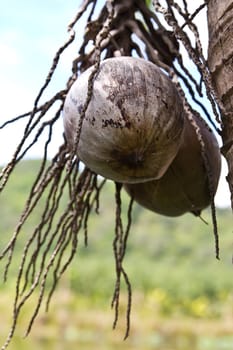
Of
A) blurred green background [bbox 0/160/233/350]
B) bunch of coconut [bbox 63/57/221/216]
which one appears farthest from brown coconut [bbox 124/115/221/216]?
blurred green background [bbox 0/160/233/350]

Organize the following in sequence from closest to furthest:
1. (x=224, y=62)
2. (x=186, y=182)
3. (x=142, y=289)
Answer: (x=224, y=62) → (x=186, y=182) → (x=142, y=289)

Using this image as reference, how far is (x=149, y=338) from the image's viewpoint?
35.2 feet

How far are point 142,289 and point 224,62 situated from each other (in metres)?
12.4

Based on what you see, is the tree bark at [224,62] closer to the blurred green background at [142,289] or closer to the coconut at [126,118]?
the coconut at [126,118]

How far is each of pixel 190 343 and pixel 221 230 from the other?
307cm

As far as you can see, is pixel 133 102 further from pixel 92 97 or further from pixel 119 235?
pixel 119 235

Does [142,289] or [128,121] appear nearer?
[128,121]

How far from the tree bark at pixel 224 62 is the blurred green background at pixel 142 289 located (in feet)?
22.6

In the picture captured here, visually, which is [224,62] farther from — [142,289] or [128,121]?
[142,289]

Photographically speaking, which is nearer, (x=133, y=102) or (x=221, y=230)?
(x=133, y=102)

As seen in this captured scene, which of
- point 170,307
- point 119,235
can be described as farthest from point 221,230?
point 119,235

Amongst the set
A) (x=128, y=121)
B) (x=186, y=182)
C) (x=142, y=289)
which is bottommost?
(x=142, y=289)

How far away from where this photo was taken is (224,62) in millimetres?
826

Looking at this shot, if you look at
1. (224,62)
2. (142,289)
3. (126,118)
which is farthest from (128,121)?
(142,289)
